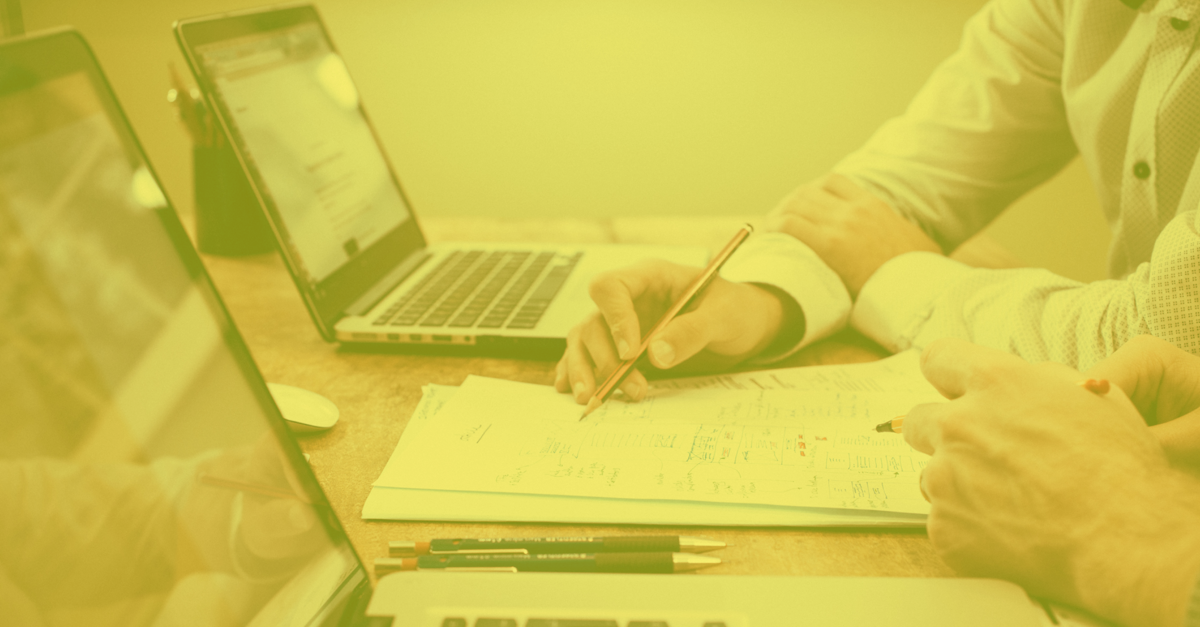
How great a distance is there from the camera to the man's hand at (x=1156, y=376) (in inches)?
17.0

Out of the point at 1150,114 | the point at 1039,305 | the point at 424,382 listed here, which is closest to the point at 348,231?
the point at 424,382

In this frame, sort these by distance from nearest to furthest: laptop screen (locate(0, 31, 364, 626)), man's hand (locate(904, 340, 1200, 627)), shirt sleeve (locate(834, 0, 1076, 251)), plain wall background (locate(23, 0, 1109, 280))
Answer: laptop screen (locate(0, 31, 364, 626)) → man's hand (locate(904, 340, 1200, 627)) → shirt sleeve (locate(834, 0, 1076, 251)) → plain wall background (locate(23, 0, 1109, 280))

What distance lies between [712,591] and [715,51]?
1321 mm

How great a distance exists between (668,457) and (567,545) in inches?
4.5

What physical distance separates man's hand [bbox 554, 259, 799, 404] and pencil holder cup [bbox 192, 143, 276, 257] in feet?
1.80

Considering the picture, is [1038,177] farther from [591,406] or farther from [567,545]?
[567,545]

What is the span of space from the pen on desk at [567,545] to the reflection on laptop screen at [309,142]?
1.24ft

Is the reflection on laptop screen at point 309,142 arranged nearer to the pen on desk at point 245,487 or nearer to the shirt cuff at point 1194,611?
the pen on desk at point 245,487

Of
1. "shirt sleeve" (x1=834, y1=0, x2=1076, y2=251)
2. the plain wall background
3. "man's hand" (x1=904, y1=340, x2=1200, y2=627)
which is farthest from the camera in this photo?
the plain wall background

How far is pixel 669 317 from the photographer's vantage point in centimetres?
61

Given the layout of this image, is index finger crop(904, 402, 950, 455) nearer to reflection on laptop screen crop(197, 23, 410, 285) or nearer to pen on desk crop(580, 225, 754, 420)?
pen on desk crop(580, 225, 754, 420)

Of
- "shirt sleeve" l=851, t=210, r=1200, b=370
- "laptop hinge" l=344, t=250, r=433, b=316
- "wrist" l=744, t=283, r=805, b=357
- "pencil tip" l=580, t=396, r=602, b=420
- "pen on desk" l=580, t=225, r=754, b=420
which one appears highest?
"laptop hinge" l=344, t=250, r=433, b=316

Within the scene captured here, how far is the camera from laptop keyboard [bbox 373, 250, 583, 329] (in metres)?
0.72

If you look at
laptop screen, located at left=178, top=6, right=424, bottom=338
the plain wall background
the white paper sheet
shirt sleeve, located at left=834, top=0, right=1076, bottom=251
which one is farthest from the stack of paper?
the plain wall background
